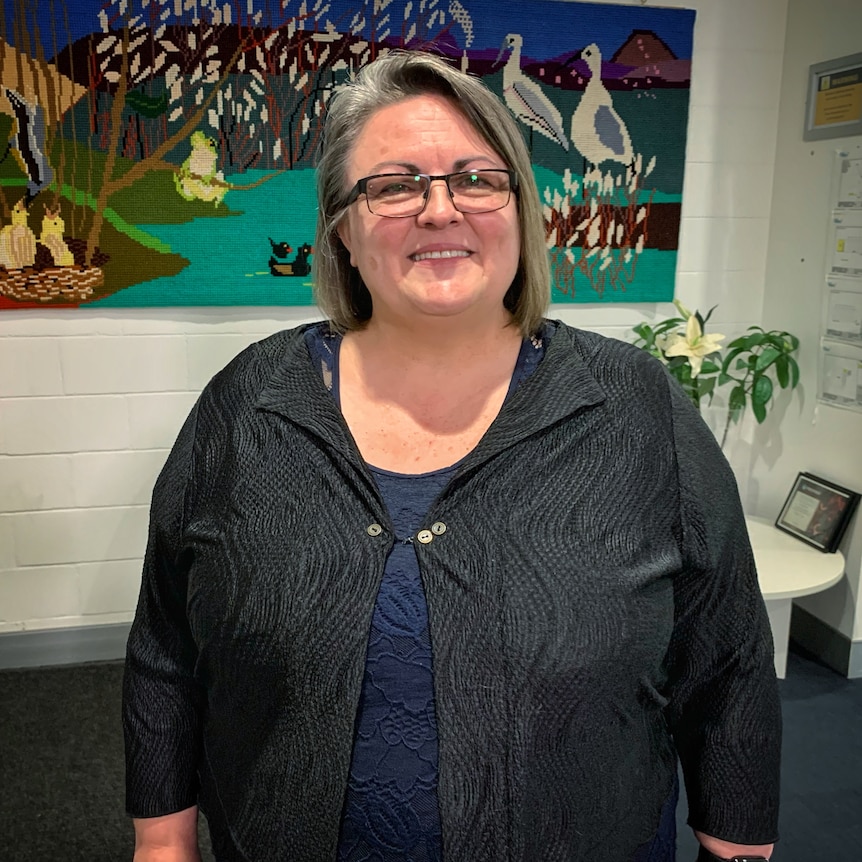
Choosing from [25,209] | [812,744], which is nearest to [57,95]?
[25,209]

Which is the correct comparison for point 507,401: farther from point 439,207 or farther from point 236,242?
Result: point 236,242

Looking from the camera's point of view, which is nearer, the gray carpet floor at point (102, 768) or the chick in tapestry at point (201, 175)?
the gray carpet floor at point (102, 768)

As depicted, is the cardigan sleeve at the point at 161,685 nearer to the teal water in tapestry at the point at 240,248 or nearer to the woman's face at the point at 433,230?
the woman's face at the point at 433,230

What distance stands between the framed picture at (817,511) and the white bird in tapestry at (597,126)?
4.08 ft

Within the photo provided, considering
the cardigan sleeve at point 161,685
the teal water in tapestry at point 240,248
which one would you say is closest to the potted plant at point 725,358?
the teal water in tapestry at point 240,248

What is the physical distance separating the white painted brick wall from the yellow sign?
0.24 m

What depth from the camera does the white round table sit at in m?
2.44

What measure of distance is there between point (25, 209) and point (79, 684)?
Answer: 4.89ft

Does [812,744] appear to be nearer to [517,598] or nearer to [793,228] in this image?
[793,228]

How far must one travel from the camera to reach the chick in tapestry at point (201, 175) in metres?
2.48

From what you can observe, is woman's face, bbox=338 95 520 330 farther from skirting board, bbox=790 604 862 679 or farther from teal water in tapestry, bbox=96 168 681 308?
skirting board, bbox=790 604 862 679

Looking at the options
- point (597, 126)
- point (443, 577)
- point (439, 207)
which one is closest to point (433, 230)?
point (439, 207)

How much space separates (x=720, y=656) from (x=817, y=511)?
1.88 m

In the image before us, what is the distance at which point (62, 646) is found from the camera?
109 inches
